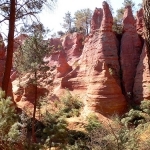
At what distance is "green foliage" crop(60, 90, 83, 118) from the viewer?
92.8ft

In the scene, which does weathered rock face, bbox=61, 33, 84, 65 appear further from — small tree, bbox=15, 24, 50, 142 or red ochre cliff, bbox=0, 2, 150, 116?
small tree, bbox=15, 24, 50, 142

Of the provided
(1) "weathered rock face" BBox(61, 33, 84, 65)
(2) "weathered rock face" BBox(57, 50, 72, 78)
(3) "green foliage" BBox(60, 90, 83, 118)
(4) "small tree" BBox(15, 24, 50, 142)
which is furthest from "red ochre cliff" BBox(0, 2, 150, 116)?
(1) "weathered rock face" BBox(61, 33, 84, 65)

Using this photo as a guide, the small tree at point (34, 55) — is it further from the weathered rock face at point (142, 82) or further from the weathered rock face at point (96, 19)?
the weathered rock face at point (96, 19)

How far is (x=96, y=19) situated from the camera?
33.1m

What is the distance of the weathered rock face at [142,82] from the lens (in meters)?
26.6

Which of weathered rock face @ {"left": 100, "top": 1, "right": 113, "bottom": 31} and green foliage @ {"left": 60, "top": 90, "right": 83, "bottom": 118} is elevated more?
weathered rock face @ {"left": 100, "top": 1, "right": 113, "bottom": 31}

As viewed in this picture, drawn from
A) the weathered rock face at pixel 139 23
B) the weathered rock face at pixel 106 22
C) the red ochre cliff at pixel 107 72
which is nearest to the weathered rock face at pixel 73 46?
the red ochre cliff at pixel 107 72

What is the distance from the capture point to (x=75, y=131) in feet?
74.8

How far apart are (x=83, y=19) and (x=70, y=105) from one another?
2638 centimetres

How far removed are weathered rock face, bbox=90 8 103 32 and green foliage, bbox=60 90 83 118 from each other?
8.78 metres

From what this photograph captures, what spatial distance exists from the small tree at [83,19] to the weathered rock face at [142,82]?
25164 millimetres

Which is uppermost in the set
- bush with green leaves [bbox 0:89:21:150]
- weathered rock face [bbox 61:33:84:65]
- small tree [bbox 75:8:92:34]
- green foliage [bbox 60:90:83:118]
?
small tree [bbox 75:8:92:34]

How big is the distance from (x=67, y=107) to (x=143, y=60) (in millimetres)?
9565

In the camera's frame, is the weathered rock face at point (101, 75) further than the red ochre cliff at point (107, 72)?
No
